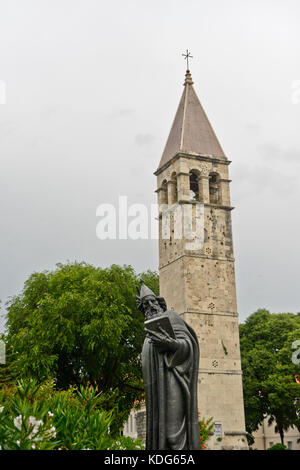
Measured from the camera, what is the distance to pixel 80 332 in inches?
1080

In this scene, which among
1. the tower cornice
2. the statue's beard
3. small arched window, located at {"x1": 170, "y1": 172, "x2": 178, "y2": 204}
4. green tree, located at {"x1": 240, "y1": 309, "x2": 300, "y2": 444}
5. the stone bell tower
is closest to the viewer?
the statue's beard

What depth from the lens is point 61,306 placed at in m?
27.1

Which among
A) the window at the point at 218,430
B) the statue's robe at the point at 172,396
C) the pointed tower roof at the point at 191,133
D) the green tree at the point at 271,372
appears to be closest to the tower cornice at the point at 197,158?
the pointed tower roof at the point at 191,133

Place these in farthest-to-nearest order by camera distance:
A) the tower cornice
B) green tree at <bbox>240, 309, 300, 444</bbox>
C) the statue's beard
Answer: the tower cornice → green tree at <bbox>240, 309, 300, 444</bbox> → the statue's beard

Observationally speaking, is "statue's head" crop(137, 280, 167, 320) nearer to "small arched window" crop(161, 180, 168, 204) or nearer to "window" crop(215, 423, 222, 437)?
"window" crop(215, 423, 222, 437)

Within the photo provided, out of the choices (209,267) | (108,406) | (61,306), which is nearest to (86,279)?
(61,306)

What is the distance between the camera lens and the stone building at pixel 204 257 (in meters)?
33.5

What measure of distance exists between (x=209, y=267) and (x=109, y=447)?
100 ft

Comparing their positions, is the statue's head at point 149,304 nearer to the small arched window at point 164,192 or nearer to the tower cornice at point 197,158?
the tower cornice at point 197,158

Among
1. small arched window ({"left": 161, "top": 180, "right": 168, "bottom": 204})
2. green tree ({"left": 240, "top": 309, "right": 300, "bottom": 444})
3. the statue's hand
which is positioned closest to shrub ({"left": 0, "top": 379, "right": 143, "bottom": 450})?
the statue's hand

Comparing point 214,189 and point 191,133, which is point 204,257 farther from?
point 191,133

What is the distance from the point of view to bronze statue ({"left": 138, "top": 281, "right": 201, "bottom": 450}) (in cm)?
595

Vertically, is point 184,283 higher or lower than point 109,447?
higher
